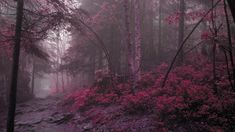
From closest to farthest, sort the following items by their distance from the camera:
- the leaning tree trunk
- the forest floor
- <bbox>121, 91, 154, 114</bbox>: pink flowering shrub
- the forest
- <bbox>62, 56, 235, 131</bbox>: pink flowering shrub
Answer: <bbox>62, 56, 235, 131</bbox>: pink flowering shrub, the forest, the forest floor, the leaning tree trunk, <bbox>121, 91, 154, 114</bbox>: pink flowering shrub

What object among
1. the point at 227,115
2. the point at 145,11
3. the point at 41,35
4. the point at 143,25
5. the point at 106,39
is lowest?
the point at 227,115

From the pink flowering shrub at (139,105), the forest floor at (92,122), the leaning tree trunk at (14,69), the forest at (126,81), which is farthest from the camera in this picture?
the pink flowering shrub at (139,105)

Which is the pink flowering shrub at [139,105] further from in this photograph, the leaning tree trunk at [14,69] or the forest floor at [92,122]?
the leaning tree trunk at [14,69]

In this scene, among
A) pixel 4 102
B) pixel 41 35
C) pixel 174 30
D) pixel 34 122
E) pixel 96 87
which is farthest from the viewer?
Result: pixel 174 30

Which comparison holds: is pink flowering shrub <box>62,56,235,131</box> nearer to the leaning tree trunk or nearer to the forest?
the forest

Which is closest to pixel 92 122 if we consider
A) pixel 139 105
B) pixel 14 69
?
pixel 139 105

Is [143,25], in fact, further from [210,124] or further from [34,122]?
[210,124]

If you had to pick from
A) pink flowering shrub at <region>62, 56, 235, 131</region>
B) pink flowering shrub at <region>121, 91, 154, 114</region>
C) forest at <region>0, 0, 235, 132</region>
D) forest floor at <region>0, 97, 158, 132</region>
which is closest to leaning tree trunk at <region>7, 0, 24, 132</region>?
forest at <region>0, 0, 235, 132</region>

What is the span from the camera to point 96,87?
1659 centimetres

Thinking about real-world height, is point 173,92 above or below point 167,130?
above

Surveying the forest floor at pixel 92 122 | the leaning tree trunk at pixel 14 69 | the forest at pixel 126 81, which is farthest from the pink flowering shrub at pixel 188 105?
the leaning tree trunk at pixel 14 69

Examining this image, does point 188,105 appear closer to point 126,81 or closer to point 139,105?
point 139,105

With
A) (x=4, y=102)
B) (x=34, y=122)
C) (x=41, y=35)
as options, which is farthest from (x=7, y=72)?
(x=41, y=35)

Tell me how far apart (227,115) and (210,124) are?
0.83 metres
